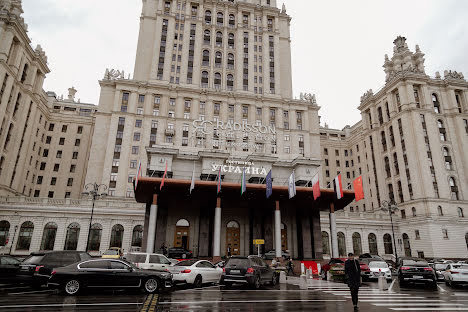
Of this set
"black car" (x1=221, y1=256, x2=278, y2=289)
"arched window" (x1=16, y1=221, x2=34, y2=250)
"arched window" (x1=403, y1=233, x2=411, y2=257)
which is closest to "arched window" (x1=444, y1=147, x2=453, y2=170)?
"arched window" (x1=403, y1=233, x2=411, y2=257)

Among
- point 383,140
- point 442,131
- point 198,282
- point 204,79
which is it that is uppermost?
point 204,79

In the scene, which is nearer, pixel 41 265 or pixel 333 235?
pixel 41 265

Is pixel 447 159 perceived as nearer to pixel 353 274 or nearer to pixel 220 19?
pixel 353 274

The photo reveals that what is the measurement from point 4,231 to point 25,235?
276 cm

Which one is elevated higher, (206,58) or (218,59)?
(218,59)

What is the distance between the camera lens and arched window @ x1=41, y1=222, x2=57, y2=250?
41.5 metres

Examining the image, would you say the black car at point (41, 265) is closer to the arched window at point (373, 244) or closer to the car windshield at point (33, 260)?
the car windshield at point (33, 260)

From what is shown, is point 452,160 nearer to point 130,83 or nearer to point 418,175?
point 418,175

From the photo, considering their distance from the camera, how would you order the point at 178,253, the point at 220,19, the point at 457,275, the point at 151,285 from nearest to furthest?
the point at 151,285, the point at 457,275, the point at 178,253, the point at 220,19

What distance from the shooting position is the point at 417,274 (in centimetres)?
1755

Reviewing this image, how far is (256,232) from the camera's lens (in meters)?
38.6

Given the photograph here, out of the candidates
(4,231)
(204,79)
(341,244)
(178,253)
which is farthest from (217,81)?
(178,253)

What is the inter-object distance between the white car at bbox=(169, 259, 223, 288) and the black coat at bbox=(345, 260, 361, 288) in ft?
28.0

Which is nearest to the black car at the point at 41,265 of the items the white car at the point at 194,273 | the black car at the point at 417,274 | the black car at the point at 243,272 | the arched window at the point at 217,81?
the white car at the point at 194,273
